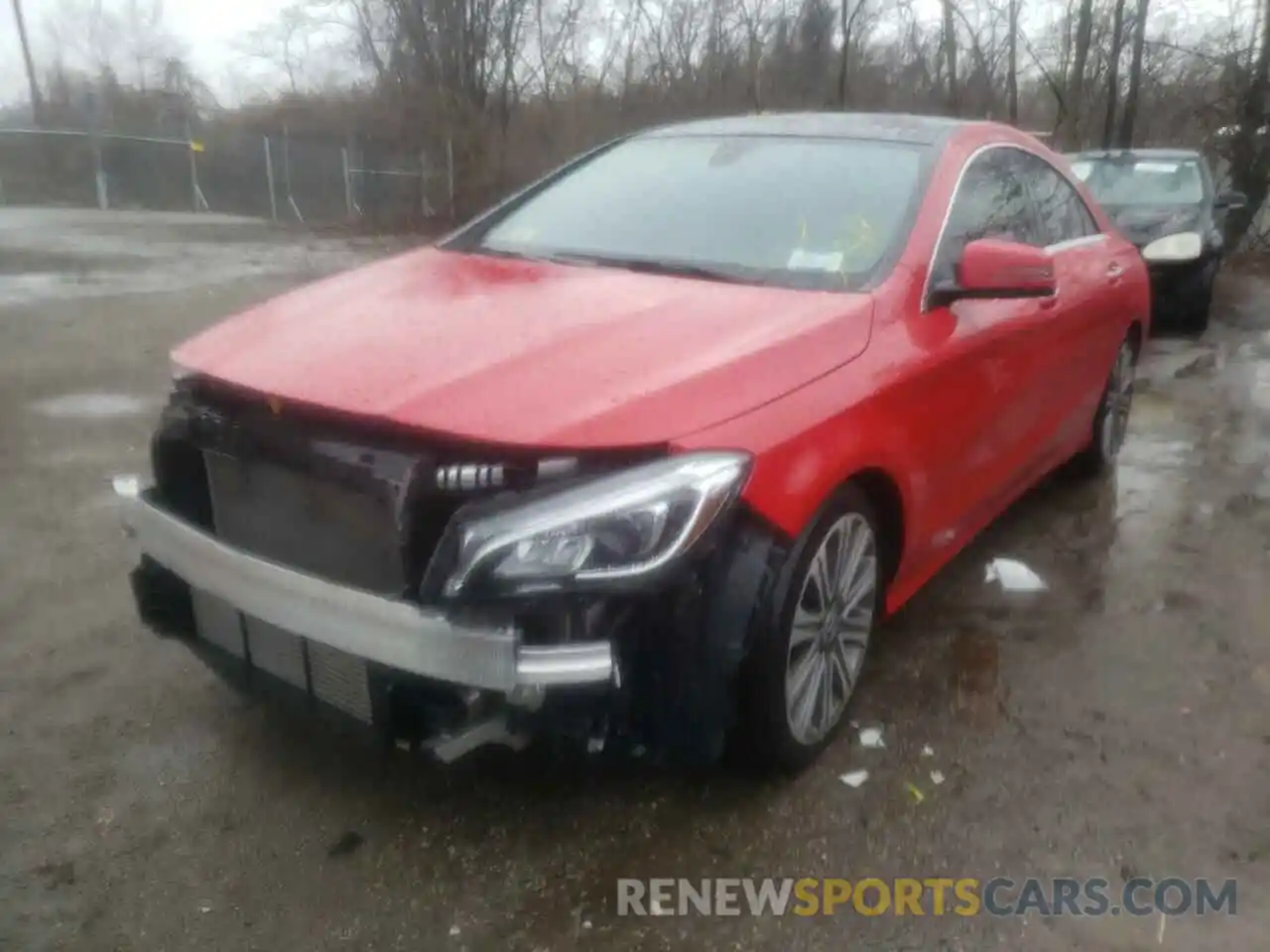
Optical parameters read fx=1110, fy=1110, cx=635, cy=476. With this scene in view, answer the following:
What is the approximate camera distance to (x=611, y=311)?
8.99ft

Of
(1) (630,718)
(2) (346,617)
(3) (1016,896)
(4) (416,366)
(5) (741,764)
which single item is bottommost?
(3) (1016,896)

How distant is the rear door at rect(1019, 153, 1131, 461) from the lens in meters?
4.04

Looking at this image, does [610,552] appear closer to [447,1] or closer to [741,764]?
[741,764]

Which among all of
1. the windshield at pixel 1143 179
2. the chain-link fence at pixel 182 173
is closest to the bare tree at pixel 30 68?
the chain-link fence at pixel 182 173

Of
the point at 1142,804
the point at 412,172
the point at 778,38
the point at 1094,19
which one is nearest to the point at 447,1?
the point at 412,172

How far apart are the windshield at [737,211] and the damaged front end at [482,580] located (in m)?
1.02

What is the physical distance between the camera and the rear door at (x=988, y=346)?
3.28m

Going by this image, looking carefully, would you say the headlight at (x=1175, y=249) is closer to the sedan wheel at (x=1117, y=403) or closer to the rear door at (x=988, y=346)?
the sedan wheel at (x=1117, y=403)

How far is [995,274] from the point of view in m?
3.08

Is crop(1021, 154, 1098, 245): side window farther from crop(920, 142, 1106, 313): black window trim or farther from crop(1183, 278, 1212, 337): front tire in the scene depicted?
crop(1183, 278, 1212, 337): front tire

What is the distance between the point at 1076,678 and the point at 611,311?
1.89 m

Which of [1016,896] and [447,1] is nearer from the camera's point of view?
[1016,896]

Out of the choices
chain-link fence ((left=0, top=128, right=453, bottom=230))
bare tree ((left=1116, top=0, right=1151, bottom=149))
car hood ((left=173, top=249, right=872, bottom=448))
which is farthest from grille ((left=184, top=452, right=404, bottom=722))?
chain-link fence ((left=0, top=128, right=453, bottom=230))

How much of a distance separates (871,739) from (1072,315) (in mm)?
1945
